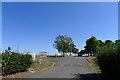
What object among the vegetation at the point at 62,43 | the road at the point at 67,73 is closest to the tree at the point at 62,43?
the vegetation at the point at 62,43

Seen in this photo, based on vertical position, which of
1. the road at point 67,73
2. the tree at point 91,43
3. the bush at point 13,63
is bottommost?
the road at point 67,73

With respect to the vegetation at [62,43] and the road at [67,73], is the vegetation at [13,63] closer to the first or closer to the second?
the road at [67,73]

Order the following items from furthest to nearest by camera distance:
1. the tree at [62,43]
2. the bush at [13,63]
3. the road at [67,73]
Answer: the tree at [62,43]
the bush at [13,63]
the road at [67,73]

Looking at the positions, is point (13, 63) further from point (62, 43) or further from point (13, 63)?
point (62, 43)

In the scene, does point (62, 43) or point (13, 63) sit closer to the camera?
point (13, 63)

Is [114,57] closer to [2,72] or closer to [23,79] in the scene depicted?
[23,79]

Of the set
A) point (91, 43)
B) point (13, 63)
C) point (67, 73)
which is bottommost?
point (67, 73)

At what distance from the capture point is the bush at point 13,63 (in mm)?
13162

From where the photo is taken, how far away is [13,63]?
46.6ft

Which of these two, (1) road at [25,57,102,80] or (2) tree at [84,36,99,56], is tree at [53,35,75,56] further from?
Answer: (1) road at [25,57,102,80]

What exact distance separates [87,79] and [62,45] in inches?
1597

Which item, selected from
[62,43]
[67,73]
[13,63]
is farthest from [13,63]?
[62,43]

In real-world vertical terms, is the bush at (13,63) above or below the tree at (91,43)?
below

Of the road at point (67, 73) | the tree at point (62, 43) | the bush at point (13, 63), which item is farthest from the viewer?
the tree at point (62, 43)
